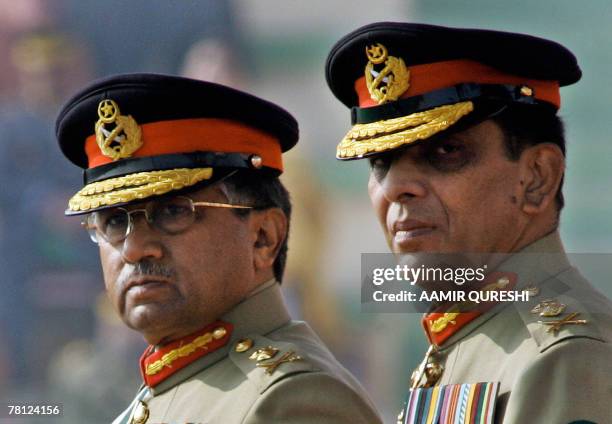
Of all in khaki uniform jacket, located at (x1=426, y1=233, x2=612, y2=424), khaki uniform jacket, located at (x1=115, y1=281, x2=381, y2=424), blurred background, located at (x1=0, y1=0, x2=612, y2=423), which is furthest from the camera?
blurred background, located at (x1=0, y1=0, x2=612, y2=423)

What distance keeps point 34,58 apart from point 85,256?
5.28ft

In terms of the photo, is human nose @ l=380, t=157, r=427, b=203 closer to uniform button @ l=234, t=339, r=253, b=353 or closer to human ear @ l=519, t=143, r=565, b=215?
human ear @ l=519, t=143, r=565, b=215

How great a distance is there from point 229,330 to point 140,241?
380mm

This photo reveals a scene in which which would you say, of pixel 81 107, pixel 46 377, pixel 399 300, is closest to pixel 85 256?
pixel 46 377

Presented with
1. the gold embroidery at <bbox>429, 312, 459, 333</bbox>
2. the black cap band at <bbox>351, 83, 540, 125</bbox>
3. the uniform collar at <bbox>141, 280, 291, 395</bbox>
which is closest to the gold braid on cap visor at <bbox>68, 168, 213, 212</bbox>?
the uniform collar at <bbox>141, 280, 291, 395</bbox>

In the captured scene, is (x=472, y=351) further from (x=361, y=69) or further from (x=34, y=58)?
(x=34, y=58)

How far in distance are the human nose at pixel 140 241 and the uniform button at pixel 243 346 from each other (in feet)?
1.17

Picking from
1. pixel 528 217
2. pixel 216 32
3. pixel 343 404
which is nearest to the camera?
pixel 528 217

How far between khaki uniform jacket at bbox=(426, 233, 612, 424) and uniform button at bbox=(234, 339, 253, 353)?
2.15 ft

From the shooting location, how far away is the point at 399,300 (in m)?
4.60

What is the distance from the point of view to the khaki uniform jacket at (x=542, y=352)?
148 inches

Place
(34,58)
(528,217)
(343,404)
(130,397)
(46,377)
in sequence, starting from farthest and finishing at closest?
(34,58) < (46,377) < (130,397) < (343,404) < (528,217)

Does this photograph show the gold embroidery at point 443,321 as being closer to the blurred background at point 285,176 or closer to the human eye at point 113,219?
the human eye at point 113,219

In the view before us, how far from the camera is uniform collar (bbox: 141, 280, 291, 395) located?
4754mm
